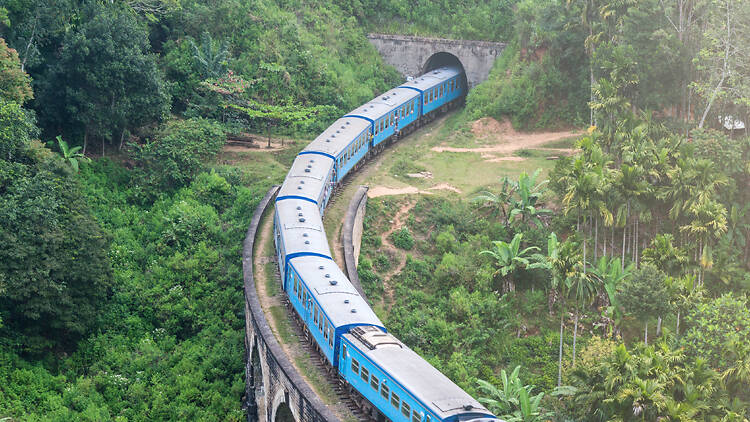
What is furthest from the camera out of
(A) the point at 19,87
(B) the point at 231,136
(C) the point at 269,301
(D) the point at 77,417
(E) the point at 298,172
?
(B) the point at 231,136

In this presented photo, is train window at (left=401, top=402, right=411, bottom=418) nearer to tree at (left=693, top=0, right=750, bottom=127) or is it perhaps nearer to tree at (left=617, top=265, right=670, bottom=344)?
tree at (left=617, top=265, right=670, bottom=344)

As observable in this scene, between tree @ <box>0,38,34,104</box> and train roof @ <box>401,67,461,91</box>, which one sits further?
train roof @ <box>401,67,461,91</box>

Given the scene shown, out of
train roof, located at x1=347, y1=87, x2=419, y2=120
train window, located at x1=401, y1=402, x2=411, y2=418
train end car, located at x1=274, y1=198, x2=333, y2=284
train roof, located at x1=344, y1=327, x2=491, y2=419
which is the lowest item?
train window, located at x1=401, y1=402, x2=411, y2=418

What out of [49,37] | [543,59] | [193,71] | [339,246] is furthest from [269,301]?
[543,59]

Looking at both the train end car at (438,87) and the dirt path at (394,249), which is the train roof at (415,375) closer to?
the dirt path at (394,249)

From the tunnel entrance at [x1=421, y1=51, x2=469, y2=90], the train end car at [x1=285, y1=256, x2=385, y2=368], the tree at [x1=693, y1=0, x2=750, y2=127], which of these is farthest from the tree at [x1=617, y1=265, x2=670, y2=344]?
the tunnel entrance at [x1=421, y1=51, x2=469, y2=90]

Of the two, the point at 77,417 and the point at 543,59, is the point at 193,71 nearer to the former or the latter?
the point at 543,59
